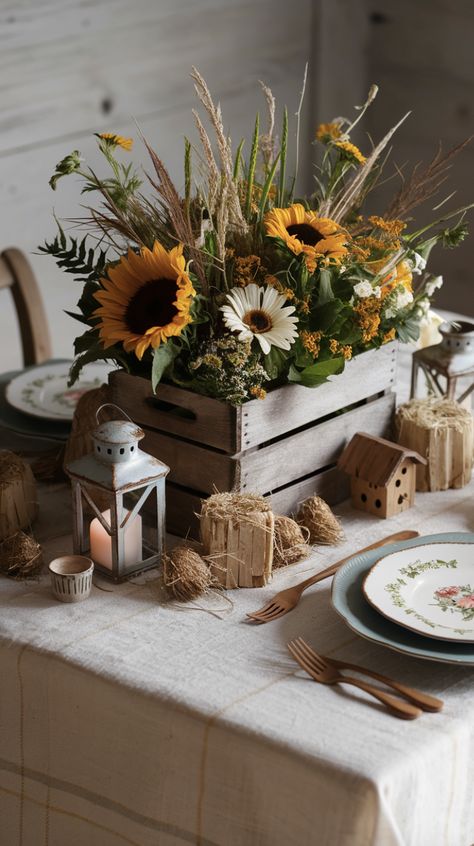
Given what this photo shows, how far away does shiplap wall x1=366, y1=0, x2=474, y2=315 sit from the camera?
3.40 meters

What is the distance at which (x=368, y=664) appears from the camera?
105cm

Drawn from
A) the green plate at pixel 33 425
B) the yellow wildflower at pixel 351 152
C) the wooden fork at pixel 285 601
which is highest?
the yellow wildflower at pixel 351 152

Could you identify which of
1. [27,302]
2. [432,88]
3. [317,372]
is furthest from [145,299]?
[432,88]

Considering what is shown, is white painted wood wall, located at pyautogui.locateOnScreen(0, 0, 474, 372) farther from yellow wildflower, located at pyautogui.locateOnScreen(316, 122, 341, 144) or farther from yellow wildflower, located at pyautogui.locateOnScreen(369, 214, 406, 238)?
yellow wildflower, located at pyautogui.locateOnScreen(369, 214, 406, 238)

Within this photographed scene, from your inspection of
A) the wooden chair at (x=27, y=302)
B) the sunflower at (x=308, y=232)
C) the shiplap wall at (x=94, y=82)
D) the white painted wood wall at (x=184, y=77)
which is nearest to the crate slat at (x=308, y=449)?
the sunflower at (x=308, y=232)

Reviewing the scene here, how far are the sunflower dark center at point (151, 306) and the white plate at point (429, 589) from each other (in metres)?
0.35

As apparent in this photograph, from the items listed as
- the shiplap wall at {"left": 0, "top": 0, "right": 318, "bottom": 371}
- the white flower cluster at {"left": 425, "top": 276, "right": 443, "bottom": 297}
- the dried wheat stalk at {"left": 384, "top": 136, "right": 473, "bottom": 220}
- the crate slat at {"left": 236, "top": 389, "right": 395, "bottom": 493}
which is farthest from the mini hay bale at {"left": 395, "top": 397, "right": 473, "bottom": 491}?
the shiplap wall at {"left": 0, "top": 0, "right": 318, "bottom": 371}

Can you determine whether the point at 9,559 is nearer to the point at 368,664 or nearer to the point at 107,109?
the point at 368,664

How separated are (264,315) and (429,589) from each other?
1.12 feet

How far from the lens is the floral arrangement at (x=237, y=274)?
3.92ft

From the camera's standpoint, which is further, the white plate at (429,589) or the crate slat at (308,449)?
the crate slat at (308,449)

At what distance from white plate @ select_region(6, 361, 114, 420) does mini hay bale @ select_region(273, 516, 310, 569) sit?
1.51 ft

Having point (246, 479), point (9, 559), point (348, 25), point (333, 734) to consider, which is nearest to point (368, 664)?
point (333, 734)

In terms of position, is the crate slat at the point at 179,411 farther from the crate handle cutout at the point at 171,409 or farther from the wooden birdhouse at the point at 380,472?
the wooden birdhouse at the point at 380,472
